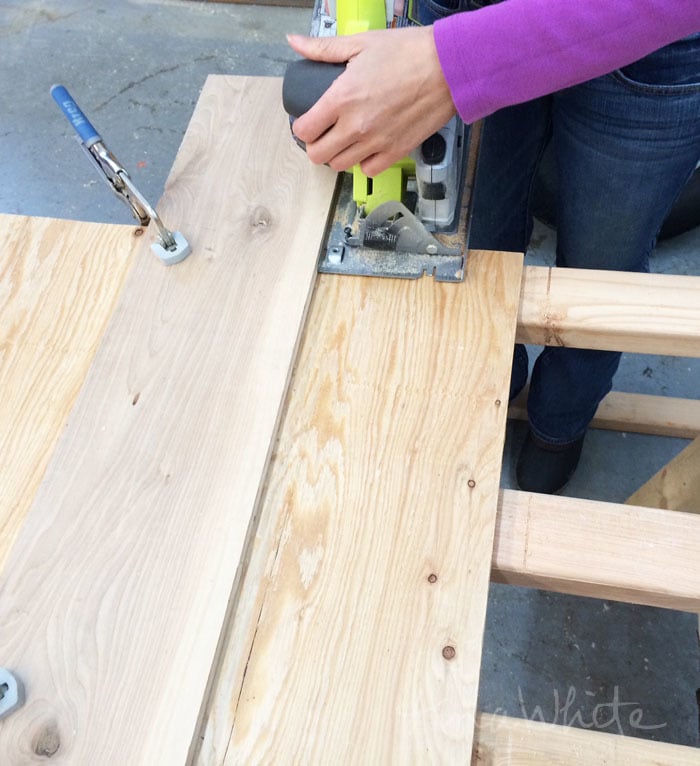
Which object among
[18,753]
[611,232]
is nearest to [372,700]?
[18,753]

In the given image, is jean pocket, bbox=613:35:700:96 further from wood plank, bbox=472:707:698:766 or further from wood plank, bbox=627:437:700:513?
wood plank, bbox=472:707:698:766

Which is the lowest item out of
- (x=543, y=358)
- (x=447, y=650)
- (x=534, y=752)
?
(x=543, y=358)

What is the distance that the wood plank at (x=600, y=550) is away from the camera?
78cm

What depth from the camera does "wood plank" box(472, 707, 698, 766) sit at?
2.47 feet

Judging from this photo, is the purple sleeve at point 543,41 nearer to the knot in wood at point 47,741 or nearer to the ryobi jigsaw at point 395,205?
the ryobi jigsaw at point 395,205

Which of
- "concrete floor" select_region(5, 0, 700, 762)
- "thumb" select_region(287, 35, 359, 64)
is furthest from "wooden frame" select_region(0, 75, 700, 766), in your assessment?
"concrete floor" select_region(5, 0, 700, 762)

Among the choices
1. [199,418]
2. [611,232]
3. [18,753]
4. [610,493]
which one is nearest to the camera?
[18,753]

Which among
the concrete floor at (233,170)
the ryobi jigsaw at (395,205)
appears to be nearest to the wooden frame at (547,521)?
the ryobi jigsaw at (395,205)

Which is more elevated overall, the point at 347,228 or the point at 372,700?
the point at 347,228

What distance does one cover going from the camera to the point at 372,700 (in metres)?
0.71

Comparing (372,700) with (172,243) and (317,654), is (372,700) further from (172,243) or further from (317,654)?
(172,243)

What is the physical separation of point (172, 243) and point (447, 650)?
656 mm

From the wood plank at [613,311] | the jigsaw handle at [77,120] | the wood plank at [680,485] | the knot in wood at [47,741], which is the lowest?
the wood plank at [680,485]

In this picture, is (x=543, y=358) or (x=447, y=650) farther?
(x=543, y=358)
